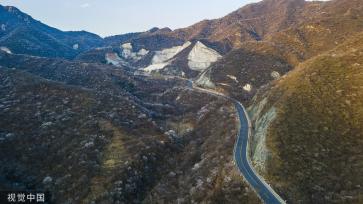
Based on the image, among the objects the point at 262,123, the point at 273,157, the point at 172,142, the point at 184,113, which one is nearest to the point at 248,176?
the point at 273,157

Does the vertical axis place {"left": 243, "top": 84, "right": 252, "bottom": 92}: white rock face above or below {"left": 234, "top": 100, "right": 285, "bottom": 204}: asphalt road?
above

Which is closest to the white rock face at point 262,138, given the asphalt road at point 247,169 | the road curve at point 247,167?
the road curve at point 247,167

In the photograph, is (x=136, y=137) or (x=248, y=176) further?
(x=136, y=137)

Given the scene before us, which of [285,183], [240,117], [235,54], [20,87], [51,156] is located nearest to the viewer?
[285,183]

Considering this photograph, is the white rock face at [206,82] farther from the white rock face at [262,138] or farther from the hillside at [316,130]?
the white rock face at [262,138]

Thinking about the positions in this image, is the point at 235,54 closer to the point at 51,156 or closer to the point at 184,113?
the point at 184,113

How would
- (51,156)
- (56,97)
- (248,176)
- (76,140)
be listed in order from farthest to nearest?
(56,97) → (76,140) → (51,156) → (248,176)

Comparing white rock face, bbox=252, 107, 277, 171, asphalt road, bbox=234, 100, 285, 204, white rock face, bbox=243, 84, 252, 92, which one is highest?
white rock face, bbox=243, 84, 252, 92

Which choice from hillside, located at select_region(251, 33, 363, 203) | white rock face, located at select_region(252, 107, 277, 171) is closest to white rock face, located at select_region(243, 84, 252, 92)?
hillside, located at select_region(251, 33, 363, 203)

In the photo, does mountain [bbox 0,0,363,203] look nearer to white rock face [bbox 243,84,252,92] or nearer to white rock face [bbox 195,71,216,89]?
white rock face [bbox 243,84,252,92]
